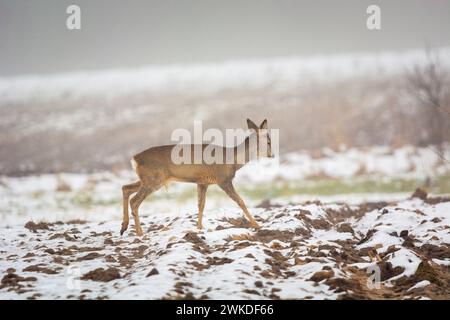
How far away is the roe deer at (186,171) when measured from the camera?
9.47 metres

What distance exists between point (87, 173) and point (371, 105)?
36.6 metres

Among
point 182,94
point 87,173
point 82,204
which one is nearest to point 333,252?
point 82,204

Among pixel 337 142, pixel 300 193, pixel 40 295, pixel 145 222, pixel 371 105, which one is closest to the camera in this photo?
pixel 40 295

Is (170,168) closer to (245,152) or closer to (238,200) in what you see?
(238,200)

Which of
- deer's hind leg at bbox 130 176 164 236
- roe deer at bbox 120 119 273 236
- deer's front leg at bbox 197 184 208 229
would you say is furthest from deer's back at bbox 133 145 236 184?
deer's front leg at bbox 197 184 208 229

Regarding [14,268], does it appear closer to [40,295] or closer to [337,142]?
[40,295]

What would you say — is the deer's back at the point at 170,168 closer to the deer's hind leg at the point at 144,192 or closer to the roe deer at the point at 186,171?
the roe deer at the point at 186,171

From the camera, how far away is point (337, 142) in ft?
126

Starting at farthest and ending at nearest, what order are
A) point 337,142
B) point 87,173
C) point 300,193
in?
point 337,142
point 87,173
point 300,193

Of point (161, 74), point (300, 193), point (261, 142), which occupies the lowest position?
point (300, 193)

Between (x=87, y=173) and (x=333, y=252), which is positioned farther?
(x=87, y=173)

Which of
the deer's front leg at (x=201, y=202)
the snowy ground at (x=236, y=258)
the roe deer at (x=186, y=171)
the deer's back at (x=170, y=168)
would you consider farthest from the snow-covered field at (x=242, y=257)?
the deer's back at (x=170, y=168)

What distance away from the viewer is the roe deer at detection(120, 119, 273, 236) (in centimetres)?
947
